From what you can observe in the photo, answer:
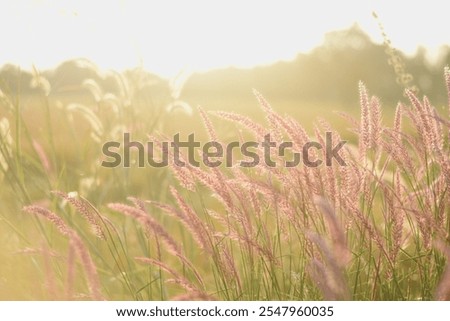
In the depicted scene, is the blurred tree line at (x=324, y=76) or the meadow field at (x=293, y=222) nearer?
the meadow field at (x=293, y=222)

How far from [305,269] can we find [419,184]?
52 cm

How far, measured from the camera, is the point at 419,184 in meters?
2.25

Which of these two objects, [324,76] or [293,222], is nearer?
[293,222]

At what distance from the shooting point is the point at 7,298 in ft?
8.16

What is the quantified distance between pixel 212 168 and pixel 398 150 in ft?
1.89

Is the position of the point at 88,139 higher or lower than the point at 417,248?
higher

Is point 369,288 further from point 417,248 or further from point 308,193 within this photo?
point 308,193

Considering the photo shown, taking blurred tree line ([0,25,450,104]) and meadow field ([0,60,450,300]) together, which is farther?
blurred tree line ([0,25,450,104])

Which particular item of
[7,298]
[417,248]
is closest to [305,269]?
[417,248]
